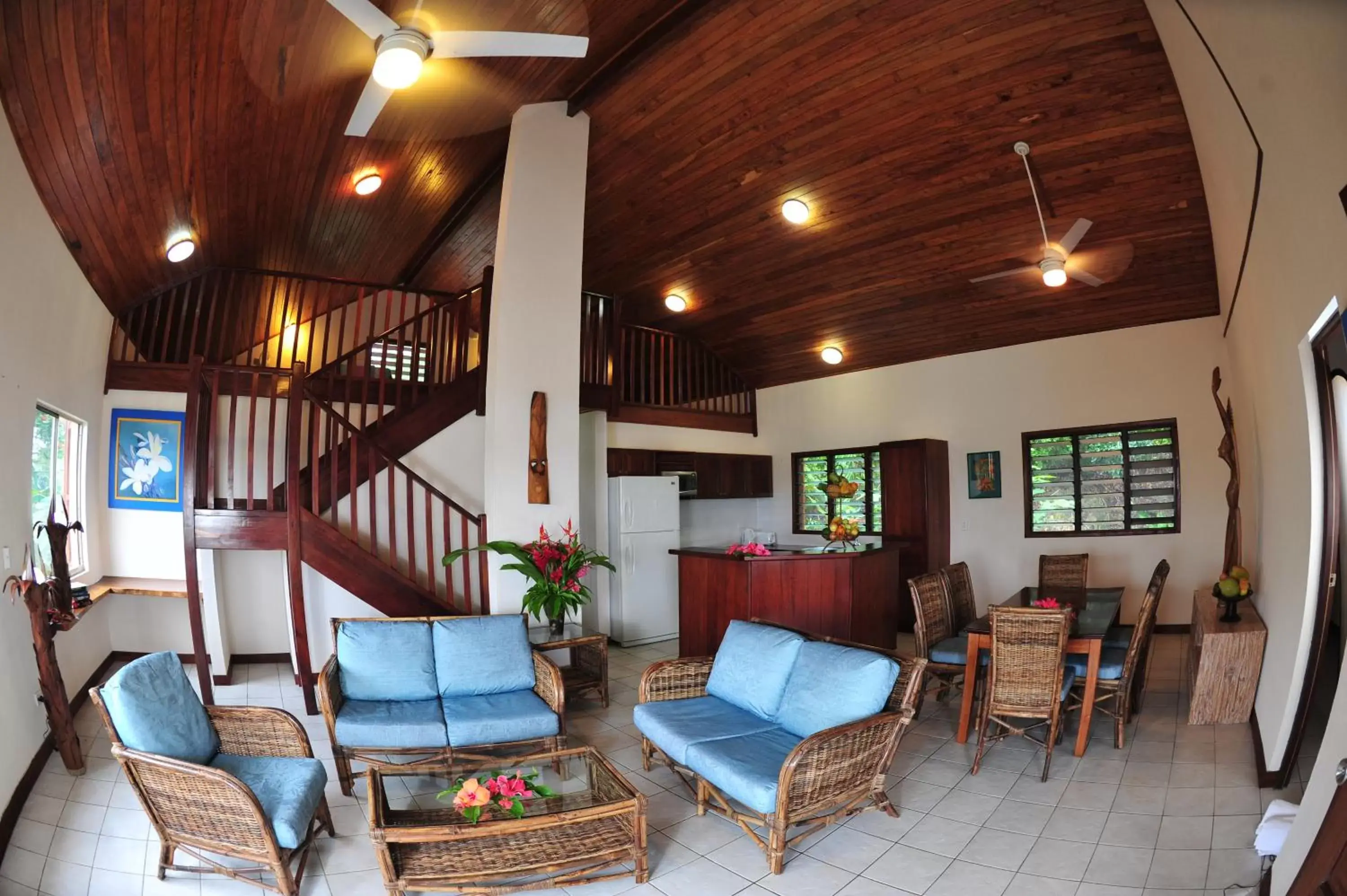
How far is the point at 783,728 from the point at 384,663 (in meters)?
2.19

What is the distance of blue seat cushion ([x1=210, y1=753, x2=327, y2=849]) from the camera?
268cm

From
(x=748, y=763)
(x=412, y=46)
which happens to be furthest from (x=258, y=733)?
(x=412, y=46)

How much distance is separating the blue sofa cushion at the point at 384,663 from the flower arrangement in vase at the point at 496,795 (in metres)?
1.32

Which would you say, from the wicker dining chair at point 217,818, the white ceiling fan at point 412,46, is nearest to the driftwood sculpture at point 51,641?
the wicker dining chair at point 217,818

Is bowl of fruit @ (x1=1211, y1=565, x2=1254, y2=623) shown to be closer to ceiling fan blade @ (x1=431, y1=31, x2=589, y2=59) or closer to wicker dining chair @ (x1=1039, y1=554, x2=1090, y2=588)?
wicker dining chair @ (x1=1039, y1=554, x2=1090, y2=588)

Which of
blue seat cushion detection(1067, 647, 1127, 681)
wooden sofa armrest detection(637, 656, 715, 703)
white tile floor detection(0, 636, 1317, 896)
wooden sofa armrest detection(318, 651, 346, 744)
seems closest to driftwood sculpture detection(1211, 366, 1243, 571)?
white tile floor detection(0, 636, 1317, 896)

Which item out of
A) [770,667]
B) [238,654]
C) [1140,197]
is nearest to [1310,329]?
[770,667]

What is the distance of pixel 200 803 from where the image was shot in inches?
106

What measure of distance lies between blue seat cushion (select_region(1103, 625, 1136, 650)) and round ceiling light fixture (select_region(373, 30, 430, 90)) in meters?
4.94

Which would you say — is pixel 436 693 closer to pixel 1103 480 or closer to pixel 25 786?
pixel 25 786

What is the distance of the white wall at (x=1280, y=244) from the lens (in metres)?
2.08

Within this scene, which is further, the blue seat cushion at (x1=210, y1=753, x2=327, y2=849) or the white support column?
the white support column

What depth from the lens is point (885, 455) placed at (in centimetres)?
777

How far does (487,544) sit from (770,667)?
7.59ft
